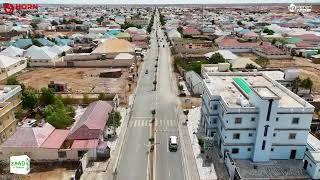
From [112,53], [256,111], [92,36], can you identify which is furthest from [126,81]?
[92,36]

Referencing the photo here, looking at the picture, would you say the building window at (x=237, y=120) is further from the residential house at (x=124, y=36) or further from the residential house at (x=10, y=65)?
the residential house at (x=124, y=36)

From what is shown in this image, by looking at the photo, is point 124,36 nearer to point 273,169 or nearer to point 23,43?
point 23,43

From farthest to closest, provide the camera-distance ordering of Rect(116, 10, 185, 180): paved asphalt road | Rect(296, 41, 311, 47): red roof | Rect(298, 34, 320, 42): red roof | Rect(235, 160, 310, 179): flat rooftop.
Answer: Rect(298, 34, 320, 42): red roof, Rect(296, 41, 311, 47): red roof, Rect(116, 10, 185, 180): paved asphalt road, Rect(235, 160, 310, 179): flat rooftop

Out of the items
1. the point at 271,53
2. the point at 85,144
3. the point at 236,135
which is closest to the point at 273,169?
the point at 236,135

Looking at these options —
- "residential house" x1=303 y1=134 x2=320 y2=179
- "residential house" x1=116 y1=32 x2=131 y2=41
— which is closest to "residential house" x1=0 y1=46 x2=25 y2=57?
"residential house" x1=116 y1=32 x2=131 y2=41

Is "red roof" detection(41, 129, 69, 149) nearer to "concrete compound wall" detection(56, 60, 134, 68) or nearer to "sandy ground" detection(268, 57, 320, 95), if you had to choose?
"concrete compound wall" detection(56, 60, 134, 68)

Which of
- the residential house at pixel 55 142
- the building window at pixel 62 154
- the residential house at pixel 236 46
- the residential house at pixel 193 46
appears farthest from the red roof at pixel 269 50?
the building window at pixel 62 154
